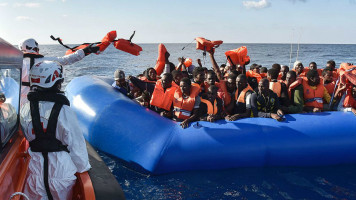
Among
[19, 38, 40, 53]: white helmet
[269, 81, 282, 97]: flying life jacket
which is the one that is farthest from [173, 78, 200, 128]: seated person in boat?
[19, 38, 40, 53]: white helmet

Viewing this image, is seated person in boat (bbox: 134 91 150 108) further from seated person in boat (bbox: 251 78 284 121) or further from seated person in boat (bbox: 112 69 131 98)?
seated person in boat (bbox: 251 78 284 121)

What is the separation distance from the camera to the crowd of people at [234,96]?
408cm

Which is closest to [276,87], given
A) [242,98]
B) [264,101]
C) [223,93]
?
[264,101]

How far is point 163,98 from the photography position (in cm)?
420

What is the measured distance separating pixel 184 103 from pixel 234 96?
83 centimetres

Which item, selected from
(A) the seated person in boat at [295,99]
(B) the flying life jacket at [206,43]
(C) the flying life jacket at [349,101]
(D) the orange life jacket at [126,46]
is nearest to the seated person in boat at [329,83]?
(C) the flying life jacket at [349,101]

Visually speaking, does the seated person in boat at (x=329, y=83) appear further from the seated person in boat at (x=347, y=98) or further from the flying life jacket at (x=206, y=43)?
the flying life jacket at (x=206, y=43)

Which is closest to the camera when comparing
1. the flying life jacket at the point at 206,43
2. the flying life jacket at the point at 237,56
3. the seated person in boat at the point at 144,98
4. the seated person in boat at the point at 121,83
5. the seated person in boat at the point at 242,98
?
the seated person in boat at the point at 242,98

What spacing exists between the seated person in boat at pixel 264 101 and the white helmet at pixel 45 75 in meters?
2.74

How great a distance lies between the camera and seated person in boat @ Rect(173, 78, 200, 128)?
13.2 ft

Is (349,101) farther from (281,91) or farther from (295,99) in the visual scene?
(281,91)

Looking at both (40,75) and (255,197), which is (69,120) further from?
(255,197)

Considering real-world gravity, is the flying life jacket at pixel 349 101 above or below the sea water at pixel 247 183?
above

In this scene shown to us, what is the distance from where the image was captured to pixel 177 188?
11.7 feet
